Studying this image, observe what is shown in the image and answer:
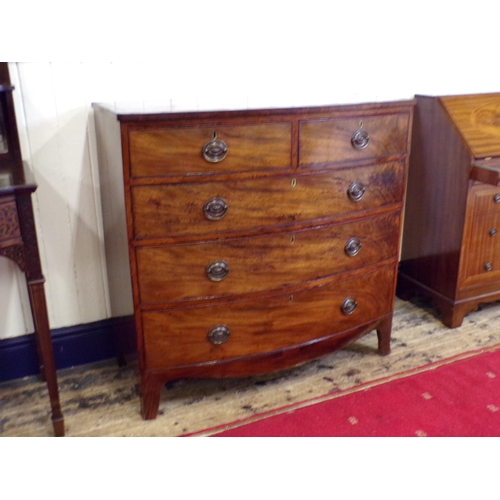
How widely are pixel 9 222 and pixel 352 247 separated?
1.14 meters

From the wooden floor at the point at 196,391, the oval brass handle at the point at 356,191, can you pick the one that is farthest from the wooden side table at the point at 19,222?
the oval brass handle at the point at 356,191

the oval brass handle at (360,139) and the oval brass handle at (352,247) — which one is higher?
the oval brass handle at (360,139)

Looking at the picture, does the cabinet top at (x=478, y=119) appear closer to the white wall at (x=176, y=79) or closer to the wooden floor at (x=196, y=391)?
the white wall at (x=176, y=79)

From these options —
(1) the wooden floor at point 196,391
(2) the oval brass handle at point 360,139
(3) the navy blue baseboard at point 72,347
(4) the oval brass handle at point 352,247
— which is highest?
(2) the oval brass handle at point 360,139

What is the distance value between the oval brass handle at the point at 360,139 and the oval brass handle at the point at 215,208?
1.65 feet

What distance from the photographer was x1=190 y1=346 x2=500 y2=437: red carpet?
1841mm

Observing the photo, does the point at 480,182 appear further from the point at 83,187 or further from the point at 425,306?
A: the point at 83,187

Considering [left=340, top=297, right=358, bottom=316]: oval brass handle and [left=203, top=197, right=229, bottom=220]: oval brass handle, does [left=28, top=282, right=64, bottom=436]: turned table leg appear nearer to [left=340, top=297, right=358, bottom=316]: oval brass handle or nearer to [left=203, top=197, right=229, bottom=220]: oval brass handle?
[left=203, top=197, right=229, bottom=220]: oval brass handle

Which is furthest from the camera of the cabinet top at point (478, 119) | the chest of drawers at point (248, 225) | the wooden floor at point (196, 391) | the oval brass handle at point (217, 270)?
the cabinet top at point (478, 119)

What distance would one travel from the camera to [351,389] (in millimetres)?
2086

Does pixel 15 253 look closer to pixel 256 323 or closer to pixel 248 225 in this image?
pixel 248 225

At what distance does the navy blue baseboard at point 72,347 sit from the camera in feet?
6.97

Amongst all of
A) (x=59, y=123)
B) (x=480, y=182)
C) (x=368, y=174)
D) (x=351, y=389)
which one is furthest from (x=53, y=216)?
(x=480, y=182)

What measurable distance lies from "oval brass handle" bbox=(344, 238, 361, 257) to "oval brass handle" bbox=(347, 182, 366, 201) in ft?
0.50
